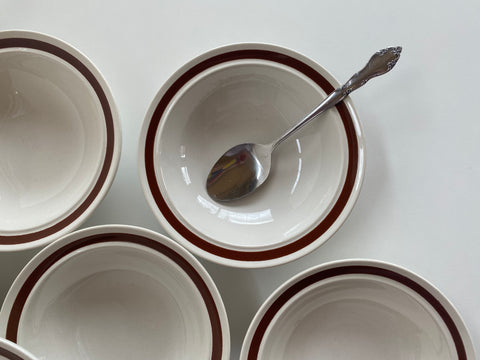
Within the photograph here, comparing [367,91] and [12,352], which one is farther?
[367,91]

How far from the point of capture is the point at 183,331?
29.2 inches

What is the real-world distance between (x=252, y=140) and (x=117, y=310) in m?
0.36

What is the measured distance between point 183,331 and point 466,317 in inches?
18.4

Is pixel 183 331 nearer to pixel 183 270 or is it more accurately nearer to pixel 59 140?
pixel 183 270

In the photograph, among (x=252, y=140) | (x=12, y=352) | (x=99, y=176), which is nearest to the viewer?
(x=12, y=352)

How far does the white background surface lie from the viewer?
786 mm

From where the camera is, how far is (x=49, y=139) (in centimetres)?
79

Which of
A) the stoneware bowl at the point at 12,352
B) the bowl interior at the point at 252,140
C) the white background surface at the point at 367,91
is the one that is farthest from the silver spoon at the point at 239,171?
the stoneware bowl at the point at 12,352

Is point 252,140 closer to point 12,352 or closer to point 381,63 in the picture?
point 381,63

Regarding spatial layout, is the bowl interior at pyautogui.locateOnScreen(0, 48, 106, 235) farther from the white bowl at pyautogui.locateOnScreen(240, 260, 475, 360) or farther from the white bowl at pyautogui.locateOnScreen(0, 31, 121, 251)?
the white bowl at pyautogui.locateOnScreen(240, 260, 475, 360)

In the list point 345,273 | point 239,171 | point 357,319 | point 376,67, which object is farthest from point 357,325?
point 376,67

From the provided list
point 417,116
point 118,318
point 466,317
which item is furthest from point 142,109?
point 466,317

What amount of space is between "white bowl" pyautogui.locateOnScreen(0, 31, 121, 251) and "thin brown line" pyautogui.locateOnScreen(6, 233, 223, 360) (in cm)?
3

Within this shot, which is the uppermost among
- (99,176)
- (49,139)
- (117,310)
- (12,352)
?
(49,139)
